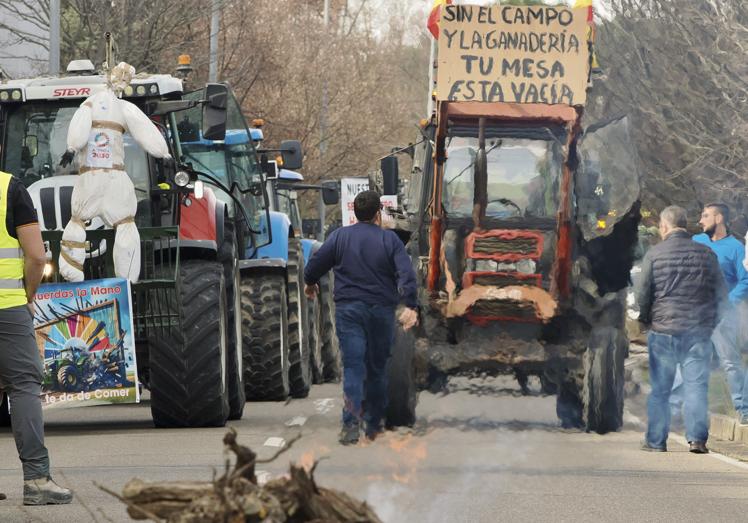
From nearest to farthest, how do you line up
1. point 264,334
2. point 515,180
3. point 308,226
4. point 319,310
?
point 515,180 < point 264,334 < point 319,310 < point 308,226

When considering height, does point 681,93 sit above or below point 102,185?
above

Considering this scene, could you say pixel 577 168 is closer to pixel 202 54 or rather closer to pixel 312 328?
pixel 312 328

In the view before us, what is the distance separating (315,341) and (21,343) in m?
11.0

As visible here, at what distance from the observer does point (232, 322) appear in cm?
1408

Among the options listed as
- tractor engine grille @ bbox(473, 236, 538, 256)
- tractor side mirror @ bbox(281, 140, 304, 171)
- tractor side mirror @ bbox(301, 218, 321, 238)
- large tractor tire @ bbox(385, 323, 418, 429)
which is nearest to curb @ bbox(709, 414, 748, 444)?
tractor engine grille @ bbox(473, 236, 538, 256)

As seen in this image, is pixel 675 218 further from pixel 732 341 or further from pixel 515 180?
pixel 732 341

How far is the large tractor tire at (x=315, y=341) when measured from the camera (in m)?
19.5

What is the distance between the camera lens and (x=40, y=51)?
36656 mm

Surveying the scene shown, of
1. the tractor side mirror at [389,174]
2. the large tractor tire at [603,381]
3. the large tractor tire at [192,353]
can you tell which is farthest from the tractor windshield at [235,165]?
the large tractor tire at [603,381]

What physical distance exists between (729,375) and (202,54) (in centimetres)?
2004

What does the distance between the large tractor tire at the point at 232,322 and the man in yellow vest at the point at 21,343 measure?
16.0 ft

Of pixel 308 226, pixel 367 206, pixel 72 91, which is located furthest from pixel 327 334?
pixel 367 206

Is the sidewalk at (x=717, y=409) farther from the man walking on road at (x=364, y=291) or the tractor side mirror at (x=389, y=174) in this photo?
the tractor side mirror at (x=389, y=174)

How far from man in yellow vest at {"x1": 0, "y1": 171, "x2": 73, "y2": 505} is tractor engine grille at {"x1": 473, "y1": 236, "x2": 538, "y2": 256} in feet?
18.9
